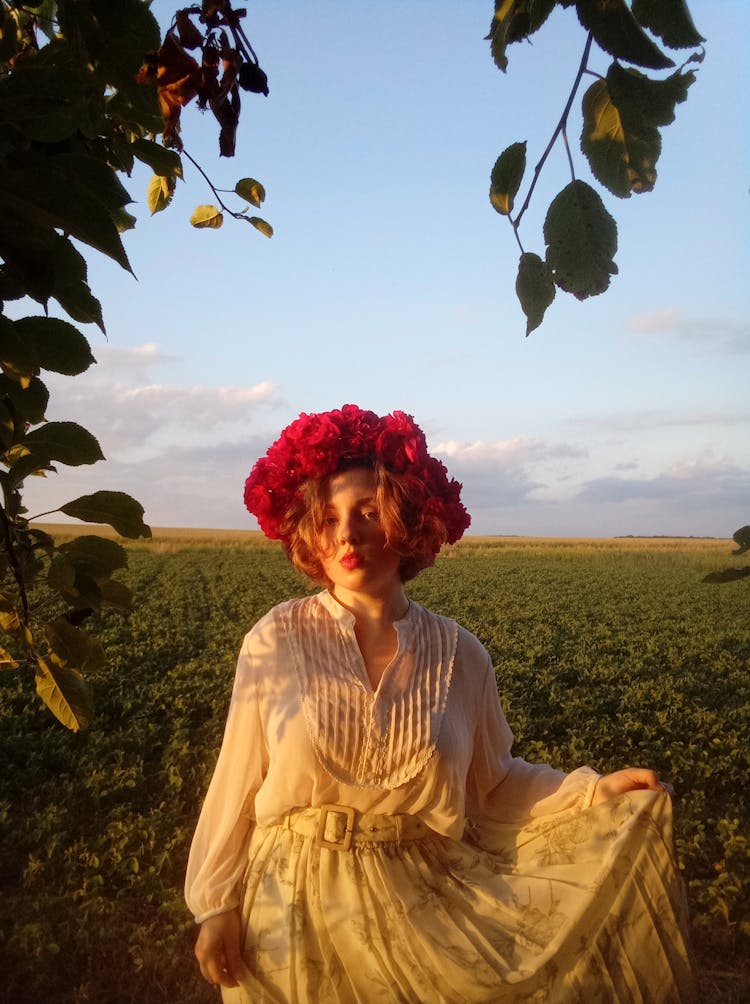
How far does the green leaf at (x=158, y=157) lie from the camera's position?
1.16 metres

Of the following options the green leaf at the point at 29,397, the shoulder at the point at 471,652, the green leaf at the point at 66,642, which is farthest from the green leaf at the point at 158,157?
the shoulder at the point at 471,652

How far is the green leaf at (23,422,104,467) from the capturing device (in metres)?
0.98

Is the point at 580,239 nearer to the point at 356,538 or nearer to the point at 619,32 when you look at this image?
the point at 619,32

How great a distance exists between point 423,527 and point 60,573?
1.04 meters

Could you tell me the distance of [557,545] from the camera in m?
35.4

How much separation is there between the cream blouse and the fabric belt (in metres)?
0.02

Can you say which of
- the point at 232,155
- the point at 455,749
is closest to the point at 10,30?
the point at 232,155

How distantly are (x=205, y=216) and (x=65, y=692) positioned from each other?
0.89 metres

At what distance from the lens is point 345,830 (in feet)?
5.87

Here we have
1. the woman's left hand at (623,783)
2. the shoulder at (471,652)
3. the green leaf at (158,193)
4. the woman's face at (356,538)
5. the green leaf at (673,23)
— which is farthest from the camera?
the shoulder at (471,652)

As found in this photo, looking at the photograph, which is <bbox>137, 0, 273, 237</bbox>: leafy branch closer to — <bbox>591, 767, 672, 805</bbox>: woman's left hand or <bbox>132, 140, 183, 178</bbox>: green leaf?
<bbox>132, 140, 183, 178</bbox>: green leaf

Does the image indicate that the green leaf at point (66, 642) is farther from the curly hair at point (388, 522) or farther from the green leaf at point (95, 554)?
the curly hair at point (388, 522)

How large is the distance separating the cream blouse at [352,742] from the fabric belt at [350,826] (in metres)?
0.02

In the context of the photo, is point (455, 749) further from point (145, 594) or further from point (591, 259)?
point (145, 594)
